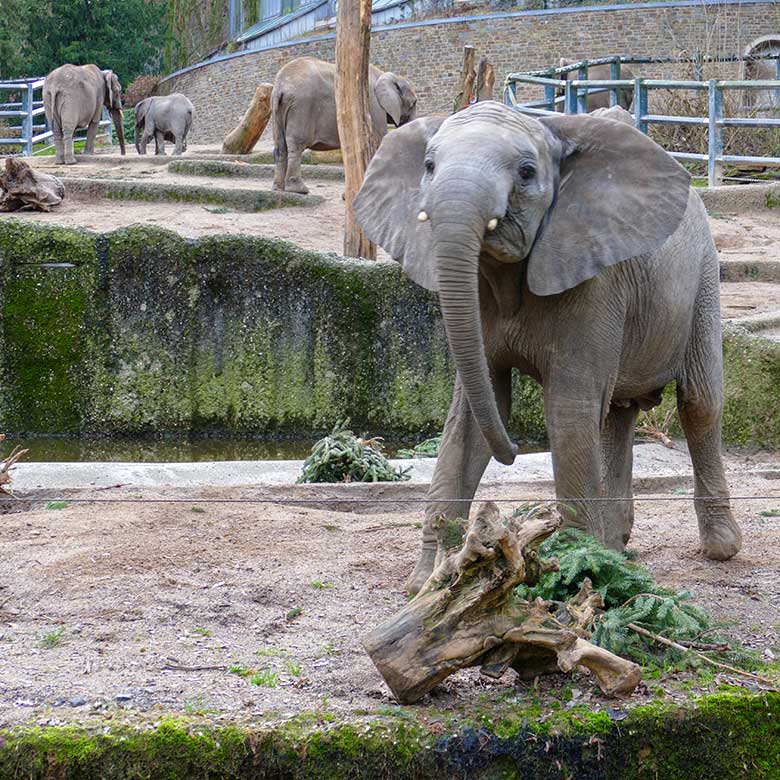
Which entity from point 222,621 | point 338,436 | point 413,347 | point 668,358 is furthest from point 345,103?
point 222,621

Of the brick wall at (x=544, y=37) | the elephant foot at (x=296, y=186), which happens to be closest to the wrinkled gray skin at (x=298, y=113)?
the elephant foot at (x=296, y=186)

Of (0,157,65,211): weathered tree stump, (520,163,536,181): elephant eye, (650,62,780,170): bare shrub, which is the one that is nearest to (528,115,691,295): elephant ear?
(520,163,536,181): elephant eye

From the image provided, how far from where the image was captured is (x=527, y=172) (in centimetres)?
484

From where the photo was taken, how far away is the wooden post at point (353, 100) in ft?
43.4

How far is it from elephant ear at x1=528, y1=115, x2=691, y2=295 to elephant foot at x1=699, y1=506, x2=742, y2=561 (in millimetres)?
1602

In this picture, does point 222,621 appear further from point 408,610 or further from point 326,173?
point 326,173

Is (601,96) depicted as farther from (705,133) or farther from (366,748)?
(366,748)

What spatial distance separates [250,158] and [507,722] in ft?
64.6

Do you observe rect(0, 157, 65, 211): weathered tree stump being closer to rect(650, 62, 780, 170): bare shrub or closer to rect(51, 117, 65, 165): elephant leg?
rect(51, 117, 65, 165): elephant leg

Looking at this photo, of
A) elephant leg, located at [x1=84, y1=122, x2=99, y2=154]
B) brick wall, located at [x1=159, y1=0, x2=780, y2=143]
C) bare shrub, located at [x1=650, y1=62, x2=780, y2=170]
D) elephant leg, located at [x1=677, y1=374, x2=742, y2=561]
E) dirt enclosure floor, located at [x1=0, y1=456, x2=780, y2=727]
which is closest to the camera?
dirt enclosure floor, located at [x1=0, y1=456, x2=780, y2=727]

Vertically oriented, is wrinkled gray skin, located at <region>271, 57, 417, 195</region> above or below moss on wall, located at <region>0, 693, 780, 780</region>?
above

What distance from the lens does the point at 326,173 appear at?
2036 cm

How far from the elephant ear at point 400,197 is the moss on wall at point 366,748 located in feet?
5.56

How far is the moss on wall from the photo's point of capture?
4043mm
